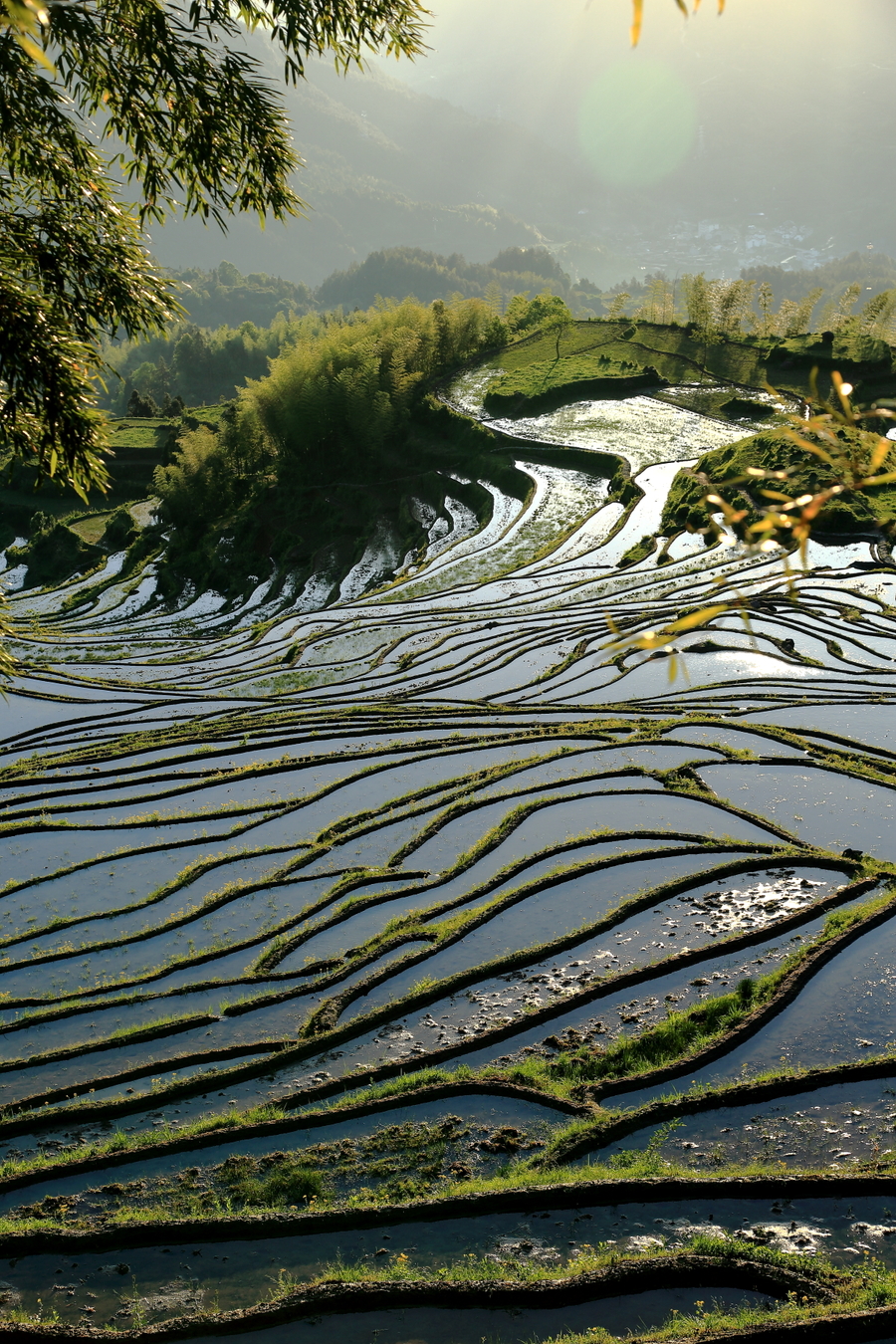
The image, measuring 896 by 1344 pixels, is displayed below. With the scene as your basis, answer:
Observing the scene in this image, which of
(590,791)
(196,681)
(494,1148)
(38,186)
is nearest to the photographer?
(494,1148)

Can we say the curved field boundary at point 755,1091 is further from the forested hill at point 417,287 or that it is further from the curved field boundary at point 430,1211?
the forested hill at point 417,287

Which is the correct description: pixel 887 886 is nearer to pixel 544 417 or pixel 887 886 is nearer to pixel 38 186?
pixel 38 186

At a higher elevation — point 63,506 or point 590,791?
point 63,506

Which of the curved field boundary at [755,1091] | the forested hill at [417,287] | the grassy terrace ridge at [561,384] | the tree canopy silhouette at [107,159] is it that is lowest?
the curved field boundary at [755,1091]

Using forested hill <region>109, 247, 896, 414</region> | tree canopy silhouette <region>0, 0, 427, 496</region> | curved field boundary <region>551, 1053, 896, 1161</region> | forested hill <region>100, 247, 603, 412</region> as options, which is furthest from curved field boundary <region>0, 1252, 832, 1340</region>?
forested hill <region>109, 247, 896, 414</region>

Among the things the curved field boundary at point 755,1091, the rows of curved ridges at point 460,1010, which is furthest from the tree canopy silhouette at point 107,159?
the curved field boundary at point 755,1091

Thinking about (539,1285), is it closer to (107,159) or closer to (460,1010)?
(460,1010)

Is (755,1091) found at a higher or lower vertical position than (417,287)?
lower

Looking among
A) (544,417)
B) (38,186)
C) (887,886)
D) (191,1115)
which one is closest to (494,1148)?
(191,1115)

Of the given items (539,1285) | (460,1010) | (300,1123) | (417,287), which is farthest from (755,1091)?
(417,287)
